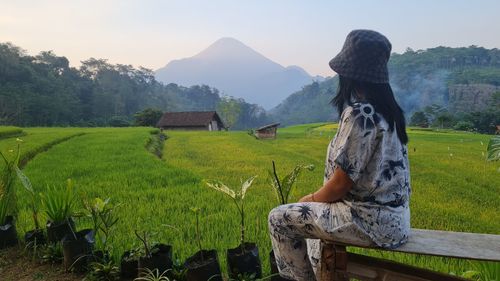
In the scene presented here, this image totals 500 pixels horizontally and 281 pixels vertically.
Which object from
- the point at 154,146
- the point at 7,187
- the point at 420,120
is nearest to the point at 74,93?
the point at 154,146

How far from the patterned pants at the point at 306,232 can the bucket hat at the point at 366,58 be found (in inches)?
26.4

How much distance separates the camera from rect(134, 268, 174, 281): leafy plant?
2644 mm

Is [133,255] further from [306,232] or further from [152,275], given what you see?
[306,232]

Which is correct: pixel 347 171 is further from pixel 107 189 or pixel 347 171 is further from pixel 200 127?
pixel 200 127

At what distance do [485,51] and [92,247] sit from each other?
113 metres

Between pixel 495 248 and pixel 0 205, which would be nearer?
pixel 495 248

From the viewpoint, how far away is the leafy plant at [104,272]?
3.02m

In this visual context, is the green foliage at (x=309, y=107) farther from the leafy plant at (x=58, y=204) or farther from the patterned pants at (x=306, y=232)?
the patterned pants at (x=306, y=232)

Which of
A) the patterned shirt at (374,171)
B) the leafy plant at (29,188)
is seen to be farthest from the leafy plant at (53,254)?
the patterned shirt at (374,171)

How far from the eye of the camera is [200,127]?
36.7m

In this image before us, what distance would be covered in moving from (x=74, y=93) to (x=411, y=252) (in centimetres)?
5108

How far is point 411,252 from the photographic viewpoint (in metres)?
1.95

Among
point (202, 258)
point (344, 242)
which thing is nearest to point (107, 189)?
point (202, 258)

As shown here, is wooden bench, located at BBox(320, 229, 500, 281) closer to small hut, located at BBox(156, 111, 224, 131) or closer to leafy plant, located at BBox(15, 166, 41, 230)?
leafy plant, located at BBox(15, 166, 41, 230)
